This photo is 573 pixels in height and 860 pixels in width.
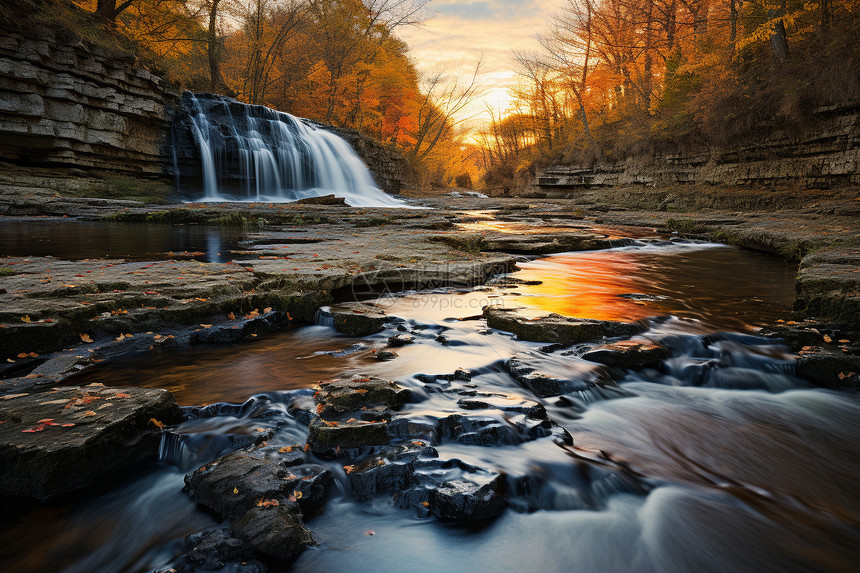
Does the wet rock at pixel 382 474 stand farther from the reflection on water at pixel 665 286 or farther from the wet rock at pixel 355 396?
the reflection on water at pixel 665 286

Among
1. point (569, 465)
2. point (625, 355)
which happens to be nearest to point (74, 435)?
point (569, 465)

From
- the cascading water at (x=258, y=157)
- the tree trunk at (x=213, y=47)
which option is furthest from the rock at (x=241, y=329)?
the tree trunk at (x=213, y=47)

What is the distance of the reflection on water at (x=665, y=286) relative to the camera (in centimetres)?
444

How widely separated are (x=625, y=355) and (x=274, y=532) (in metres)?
2.68

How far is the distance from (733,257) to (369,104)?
31518mm

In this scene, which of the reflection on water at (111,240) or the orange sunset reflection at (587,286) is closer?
the orange sunset reflection at (587,286)

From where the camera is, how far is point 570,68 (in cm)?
2861

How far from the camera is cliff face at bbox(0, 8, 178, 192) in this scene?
12.5 metres

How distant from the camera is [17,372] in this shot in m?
2.61

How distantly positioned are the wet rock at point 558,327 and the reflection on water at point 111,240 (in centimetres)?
413

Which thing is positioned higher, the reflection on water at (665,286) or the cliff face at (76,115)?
the cliff face at (76,115)

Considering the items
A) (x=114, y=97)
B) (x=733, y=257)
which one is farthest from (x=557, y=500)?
(x=114, y=97)

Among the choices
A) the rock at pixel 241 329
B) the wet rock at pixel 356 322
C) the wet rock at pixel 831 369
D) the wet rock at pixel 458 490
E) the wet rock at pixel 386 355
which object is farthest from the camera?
the wet rock at pixel 356 322

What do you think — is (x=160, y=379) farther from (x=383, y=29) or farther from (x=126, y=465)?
(x=383, y=29)
